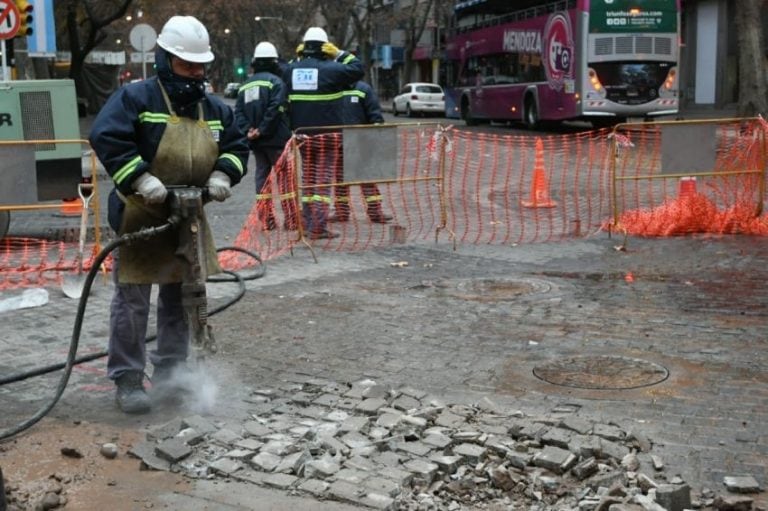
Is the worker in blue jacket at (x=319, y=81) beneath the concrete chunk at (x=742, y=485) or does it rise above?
above

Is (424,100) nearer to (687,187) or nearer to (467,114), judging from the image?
(467,114)

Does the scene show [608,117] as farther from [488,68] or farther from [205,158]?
[205,158]

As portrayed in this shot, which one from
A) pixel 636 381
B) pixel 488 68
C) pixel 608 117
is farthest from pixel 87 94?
pixel 636 381

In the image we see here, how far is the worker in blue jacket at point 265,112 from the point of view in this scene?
11055mm

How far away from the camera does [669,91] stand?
2720 centimetres

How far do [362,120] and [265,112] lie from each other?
118 cm

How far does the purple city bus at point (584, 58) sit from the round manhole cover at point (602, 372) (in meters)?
21.5

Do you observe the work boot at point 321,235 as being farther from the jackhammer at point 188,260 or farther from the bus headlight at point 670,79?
the bus headlight at point 670,79

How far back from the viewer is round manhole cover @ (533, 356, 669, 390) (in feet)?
19.2

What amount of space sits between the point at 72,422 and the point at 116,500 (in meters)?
1.07

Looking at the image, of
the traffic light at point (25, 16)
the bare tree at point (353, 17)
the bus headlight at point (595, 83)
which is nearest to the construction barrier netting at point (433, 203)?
the traffic light at point (25, 16)

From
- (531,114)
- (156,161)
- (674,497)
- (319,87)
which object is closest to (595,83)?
(531,114)

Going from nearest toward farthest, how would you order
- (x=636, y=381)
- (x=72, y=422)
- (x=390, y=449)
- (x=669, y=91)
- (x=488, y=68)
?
1. (x=390, y=449)
2. (x=72, y=422)
3. (x=636, y=381)
4. (x=669, y=91)
5. (x=488, y=68)

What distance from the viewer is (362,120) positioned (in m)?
11.6
